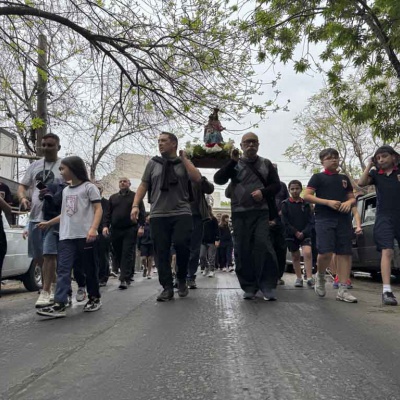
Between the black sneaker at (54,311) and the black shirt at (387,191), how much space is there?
376cm

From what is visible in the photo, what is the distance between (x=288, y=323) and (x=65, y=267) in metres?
2.24

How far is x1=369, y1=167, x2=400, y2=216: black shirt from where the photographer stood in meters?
5.56

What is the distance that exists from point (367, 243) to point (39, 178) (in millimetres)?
6605

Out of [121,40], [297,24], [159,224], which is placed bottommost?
[159,224]

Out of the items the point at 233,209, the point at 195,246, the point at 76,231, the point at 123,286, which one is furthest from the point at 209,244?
the point at 76,231

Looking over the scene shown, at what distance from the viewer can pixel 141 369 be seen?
278 cm

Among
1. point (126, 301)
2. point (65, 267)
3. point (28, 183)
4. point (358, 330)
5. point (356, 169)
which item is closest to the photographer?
point (358, 330)

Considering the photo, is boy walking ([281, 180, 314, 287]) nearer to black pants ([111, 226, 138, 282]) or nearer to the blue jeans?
black pants ([111, 226, 138, 282])

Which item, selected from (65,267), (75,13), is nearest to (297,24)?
(75,13)

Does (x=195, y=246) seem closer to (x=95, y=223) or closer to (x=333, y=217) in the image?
(x=333, y=217)

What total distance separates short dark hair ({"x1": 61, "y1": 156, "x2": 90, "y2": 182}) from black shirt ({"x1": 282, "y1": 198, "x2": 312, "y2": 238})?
4.17 m

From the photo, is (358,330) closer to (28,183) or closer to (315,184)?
(315,184)

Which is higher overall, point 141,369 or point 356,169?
point 356,169

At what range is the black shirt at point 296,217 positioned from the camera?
812cm
